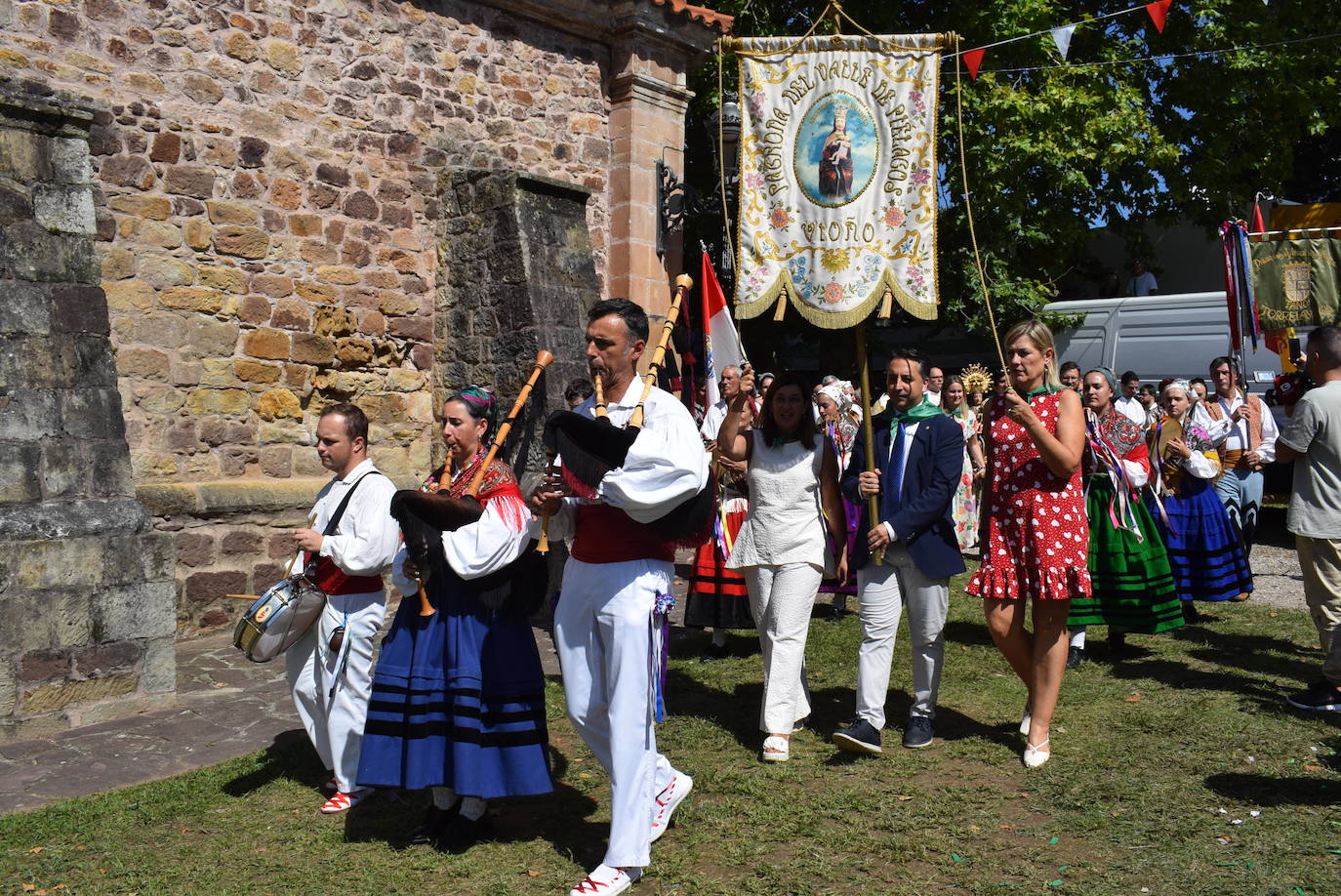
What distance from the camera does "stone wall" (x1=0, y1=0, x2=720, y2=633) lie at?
8.16 meters

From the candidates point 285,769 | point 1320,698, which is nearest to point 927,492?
point 1320,698

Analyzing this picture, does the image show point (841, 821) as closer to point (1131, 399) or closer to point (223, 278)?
point (223, 278)

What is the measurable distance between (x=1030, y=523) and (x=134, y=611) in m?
4.57

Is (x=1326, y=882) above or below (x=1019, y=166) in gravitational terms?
below

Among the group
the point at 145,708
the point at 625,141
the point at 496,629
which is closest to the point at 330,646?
the point at 496,629

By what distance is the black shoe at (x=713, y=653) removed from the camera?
7425 mm

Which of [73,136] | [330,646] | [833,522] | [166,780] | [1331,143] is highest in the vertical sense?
[1331,143]

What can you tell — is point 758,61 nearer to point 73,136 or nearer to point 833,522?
point 833,522

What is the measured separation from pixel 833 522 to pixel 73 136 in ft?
15.2

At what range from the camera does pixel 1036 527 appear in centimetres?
515

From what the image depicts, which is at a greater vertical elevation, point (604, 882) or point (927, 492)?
point (927, 492)

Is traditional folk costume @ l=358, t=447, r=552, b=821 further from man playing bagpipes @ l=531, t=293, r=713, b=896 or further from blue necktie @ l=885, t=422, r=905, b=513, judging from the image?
blue necktie @ l=885, t=422, r=905, b=513

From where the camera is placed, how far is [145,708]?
6.18 meters

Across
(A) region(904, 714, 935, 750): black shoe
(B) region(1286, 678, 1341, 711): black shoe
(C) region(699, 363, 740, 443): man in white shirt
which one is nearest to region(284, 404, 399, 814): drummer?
(A) region(904, 714, 935, 750): black shoe
